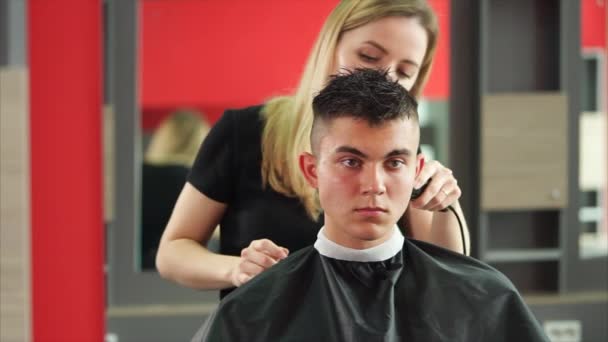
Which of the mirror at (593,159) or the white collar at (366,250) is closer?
the white collar at (366,250)

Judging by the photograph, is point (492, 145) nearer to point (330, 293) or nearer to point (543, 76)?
point (543, 76)

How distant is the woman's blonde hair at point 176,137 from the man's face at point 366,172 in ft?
3.77

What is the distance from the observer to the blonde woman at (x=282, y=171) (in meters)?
1.66

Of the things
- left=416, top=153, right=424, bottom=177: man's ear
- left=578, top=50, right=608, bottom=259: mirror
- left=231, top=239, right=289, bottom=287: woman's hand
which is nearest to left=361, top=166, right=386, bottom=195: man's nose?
left=416, top=153, right=424, bottom=177: man's ear

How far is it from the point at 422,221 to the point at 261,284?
0.40 metres

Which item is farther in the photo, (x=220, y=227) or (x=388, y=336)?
(x=220, y=227)

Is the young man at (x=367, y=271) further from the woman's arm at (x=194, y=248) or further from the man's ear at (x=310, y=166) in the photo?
the woman's arm at (x=194, y=248)

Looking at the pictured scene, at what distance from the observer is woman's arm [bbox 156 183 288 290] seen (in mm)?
1757

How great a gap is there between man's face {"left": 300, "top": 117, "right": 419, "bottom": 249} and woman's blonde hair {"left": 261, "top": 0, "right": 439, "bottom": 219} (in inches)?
8.6

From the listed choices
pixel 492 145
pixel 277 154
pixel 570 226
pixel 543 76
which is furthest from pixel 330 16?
pixel 570 226

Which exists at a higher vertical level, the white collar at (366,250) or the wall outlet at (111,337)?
the white collar at (366,250)

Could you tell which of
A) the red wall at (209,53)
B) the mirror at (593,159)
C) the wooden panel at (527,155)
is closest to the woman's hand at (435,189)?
the red wall at (209,53)

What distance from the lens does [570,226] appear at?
2951 mm

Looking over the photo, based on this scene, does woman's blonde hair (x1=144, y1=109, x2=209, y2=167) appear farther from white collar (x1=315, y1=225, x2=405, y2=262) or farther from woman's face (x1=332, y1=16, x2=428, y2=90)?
white collar (x1=315, y1=225, x2=405, y2=262)
